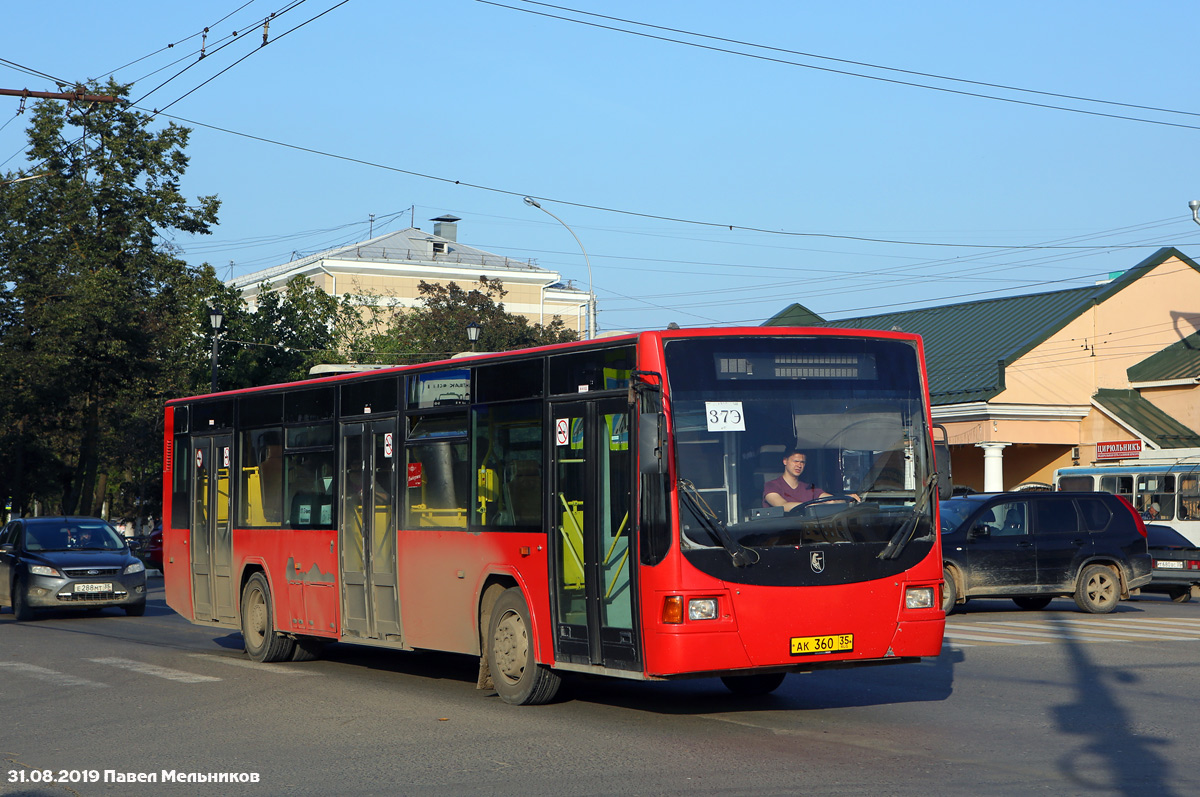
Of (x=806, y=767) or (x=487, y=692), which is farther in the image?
(x=487, y=692)

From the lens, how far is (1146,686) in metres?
12.4

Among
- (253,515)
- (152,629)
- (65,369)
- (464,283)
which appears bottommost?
(152,629)

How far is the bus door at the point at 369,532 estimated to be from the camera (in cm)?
1329

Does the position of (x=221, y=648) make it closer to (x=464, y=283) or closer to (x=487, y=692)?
(x=487, y=692)

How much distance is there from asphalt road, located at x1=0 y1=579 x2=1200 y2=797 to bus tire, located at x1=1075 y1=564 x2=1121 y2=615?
5779mm

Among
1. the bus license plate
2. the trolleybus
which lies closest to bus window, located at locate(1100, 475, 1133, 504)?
the trolleybus

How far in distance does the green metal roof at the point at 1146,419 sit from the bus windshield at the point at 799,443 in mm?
33714

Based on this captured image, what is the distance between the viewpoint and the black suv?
2122cm

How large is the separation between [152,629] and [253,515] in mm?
5687

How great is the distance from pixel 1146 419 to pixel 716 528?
36646 mm

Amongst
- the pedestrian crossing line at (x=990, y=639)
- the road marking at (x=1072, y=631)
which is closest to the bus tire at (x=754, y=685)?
the road marking at (x=1072, y=631)

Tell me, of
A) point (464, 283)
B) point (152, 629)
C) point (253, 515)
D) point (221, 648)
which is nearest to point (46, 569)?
point (152, 629)

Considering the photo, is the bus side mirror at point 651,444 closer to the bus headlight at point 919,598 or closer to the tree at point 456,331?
the bus headlight at point 919,598

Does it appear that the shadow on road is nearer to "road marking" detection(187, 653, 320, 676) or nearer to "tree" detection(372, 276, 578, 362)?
"road marking" detection(187, 653, 320, 676)
